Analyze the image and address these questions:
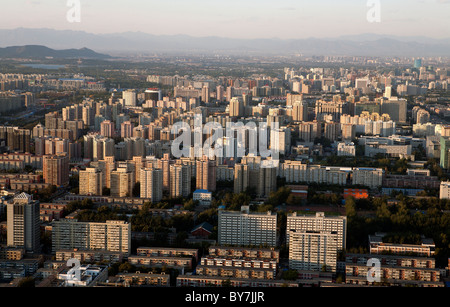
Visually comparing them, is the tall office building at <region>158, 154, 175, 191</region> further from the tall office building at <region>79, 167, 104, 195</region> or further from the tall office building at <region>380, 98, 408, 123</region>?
the tall office building at <region>380, 98, 408, 123</region>

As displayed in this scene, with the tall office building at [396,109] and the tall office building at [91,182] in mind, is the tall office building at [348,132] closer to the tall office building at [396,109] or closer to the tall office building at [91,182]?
the tall office building at [396,109]

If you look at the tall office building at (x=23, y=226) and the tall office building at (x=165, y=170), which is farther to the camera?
the tall office building at (x=165, y=170)

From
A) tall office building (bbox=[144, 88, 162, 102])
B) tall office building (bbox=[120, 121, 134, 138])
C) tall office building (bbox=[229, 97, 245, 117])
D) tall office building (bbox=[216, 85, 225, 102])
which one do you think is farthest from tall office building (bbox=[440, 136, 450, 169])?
tall office building (bbox=[216, 85, 225, 102])

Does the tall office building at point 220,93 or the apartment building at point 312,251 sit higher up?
the tall office building at point 220,93

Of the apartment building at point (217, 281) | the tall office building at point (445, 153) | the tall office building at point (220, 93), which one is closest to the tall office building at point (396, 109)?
the tall office building at point (220, 93)

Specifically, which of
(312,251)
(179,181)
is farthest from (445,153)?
(312,251)

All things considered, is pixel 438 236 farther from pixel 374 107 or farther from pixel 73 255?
pixel 374 107
